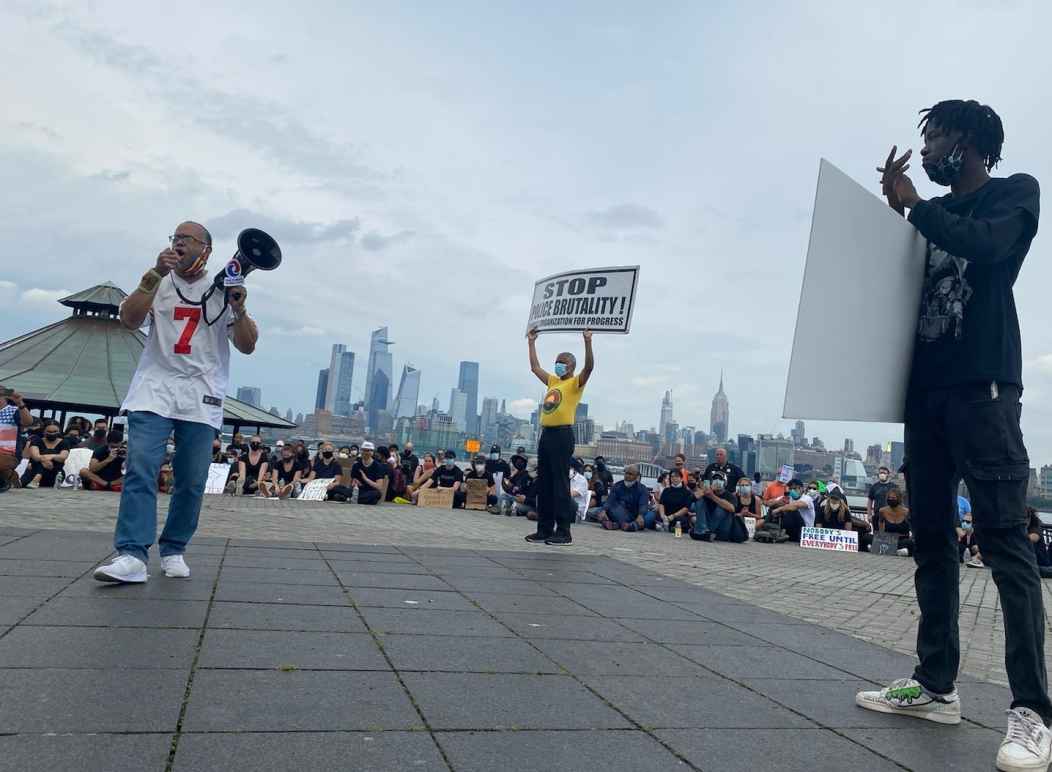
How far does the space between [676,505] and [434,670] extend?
42.2ft

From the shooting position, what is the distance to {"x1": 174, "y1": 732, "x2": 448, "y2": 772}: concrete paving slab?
2.12 meters

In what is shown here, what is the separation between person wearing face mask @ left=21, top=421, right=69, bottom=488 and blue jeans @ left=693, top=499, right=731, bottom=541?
35.8ft

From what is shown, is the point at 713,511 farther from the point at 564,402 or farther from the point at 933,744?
the point at 933,744

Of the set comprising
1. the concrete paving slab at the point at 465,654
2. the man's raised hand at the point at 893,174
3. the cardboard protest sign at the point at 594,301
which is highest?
the cardboard protest sign at the point at 594,301

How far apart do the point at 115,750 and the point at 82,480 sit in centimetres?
1324

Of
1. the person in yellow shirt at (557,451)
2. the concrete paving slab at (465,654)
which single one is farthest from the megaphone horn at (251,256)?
the person in yellow shirt at (557,451)

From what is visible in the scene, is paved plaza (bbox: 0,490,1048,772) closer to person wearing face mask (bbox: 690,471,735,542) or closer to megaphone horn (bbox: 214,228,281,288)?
megaphone horn (bbox: 214,228,281,288)

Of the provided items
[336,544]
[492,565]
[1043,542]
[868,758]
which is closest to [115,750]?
[868,758]

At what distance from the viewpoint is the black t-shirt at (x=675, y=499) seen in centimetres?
1554

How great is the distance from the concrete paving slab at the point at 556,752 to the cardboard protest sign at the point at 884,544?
545 inches

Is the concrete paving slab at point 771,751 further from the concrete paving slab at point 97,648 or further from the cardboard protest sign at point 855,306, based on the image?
the concrete paving slab at point 97,648

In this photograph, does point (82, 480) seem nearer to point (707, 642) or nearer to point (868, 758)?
point (707, 642)

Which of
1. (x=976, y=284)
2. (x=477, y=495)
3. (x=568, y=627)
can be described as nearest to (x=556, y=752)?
(x=568, y=627)

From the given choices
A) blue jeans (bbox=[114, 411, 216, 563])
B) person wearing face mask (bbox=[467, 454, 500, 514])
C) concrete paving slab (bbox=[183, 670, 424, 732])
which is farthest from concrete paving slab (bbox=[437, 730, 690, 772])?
person wearing face mask (bbox=[467, 454, 500, 514])
